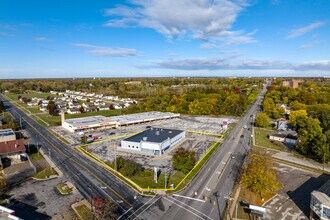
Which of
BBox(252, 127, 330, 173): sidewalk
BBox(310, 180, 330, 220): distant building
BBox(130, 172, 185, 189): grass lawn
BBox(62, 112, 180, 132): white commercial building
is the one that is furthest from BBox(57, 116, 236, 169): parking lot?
BBox(310, 180, 330, 220): distant building

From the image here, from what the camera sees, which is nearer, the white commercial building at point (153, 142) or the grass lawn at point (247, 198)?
the grass lawn at point (247, 198)

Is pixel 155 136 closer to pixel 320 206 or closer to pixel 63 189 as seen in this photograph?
pixel 63 189

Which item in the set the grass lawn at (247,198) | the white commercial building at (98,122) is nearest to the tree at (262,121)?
the white commercial building at (98,122)

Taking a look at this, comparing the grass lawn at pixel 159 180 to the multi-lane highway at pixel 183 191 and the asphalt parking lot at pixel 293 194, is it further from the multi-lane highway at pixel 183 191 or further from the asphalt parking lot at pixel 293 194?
the asphalt parking lot at pixel 293 194

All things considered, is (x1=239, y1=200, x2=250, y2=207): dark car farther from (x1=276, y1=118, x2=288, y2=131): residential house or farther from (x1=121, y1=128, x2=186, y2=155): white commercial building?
(x1=276, y1=118, x2=288, y2=131): residential house

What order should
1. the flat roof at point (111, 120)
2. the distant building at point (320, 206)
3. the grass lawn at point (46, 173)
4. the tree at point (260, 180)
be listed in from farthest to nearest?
1. the flat roof at point (111, 120)
2. the grass lawn at point (46, 173)
3. the tree at point (260, 180)
4. the distant building at point (320, 206)

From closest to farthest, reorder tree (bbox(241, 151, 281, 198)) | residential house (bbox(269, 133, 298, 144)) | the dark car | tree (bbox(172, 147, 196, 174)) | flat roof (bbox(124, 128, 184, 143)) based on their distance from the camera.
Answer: the dark car → tree (bbox(241, 151, 281, 198)) → tree (bbox(172, 147, 196, 174)) → flat roof (bbox(124, 128, 184, 143)) → residential house (bbox(269, 133, 298, 144))
